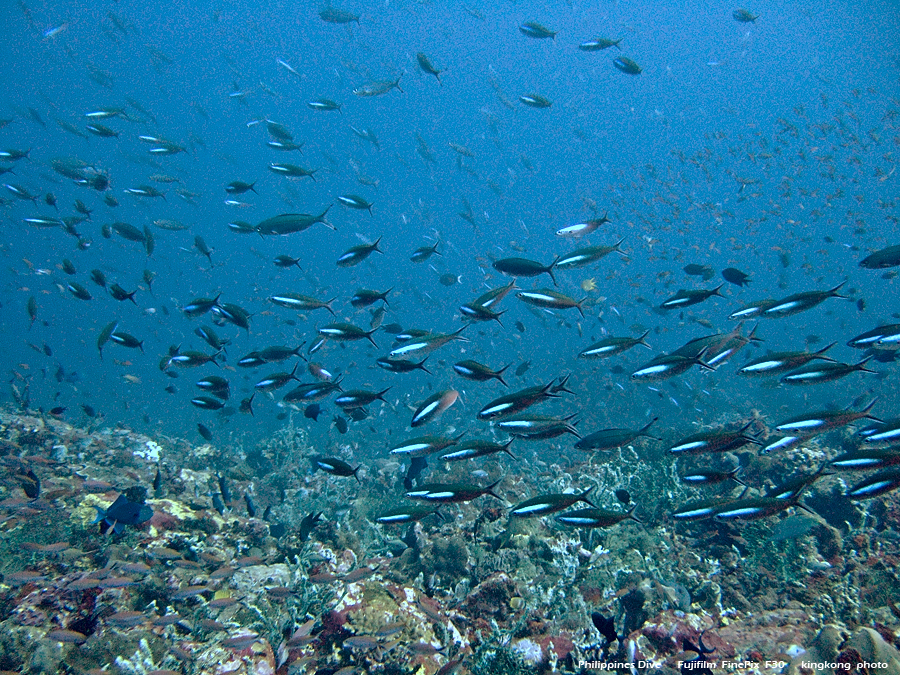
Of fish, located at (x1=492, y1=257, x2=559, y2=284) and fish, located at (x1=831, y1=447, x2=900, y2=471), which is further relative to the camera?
fish, located at (x1=492, y1=257, x2=559, y2=284)

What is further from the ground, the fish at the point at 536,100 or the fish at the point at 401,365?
the fish at the point at 536,100

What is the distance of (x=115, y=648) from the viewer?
4.16 metres

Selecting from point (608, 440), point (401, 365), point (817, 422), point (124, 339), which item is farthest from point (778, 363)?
point (124, 339)

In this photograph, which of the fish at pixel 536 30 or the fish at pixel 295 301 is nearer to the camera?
the fish at pixel 295 301

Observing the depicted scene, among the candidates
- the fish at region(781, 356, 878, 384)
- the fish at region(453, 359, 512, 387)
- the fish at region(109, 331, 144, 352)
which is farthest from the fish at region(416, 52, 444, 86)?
the fish at region(781, 356, 878, 384)

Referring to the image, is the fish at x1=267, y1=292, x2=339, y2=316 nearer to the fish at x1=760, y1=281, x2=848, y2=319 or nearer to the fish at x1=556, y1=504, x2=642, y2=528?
the fish at x1=556, y1=504, x2=642, y2=528

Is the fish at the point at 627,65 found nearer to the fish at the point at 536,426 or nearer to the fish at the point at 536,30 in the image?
the fish at the point at 536,30

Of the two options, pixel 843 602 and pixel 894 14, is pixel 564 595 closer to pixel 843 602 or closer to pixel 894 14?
pixel 843 602

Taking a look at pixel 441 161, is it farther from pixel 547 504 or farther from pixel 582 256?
pixel 547 504

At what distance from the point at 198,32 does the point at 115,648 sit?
78.4m

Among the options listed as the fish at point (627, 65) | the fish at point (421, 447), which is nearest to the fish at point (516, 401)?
the fish at point (421, 447)

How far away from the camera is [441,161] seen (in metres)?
102

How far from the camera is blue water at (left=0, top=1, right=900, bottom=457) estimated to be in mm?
25734

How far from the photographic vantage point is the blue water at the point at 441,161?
2573cm
